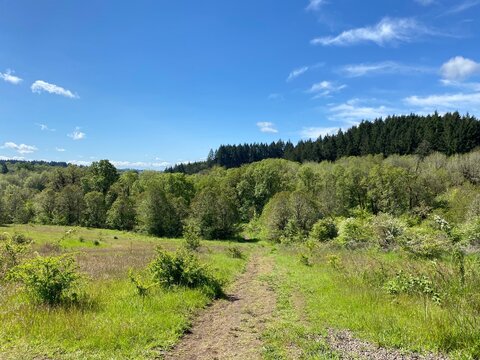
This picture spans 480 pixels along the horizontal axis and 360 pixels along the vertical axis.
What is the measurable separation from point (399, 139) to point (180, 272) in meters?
103

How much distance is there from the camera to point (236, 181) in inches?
4048

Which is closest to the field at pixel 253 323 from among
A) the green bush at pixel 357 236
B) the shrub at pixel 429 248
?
the shrub at pixel 429 248

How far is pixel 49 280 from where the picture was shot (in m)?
9.64

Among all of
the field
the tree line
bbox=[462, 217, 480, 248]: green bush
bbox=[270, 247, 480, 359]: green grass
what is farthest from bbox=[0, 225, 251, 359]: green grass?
the tree line

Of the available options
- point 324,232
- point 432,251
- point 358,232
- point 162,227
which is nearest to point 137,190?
point 162,227

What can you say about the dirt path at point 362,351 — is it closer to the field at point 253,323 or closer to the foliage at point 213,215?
the field at point 253,323

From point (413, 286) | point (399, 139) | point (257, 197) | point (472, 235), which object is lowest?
point (257, 197)

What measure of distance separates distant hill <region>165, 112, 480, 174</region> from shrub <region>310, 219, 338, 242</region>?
61.3 m

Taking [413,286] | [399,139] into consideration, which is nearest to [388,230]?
[413,286]

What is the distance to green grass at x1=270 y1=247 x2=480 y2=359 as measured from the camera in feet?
24.2

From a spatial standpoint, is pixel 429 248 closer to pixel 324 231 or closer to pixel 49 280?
pixel 49 280

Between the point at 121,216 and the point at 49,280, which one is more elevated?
the point at 49,280

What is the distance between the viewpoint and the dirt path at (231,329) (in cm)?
755

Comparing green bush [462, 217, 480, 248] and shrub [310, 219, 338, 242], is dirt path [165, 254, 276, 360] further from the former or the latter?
shrub [310, 219, 338, 242]
